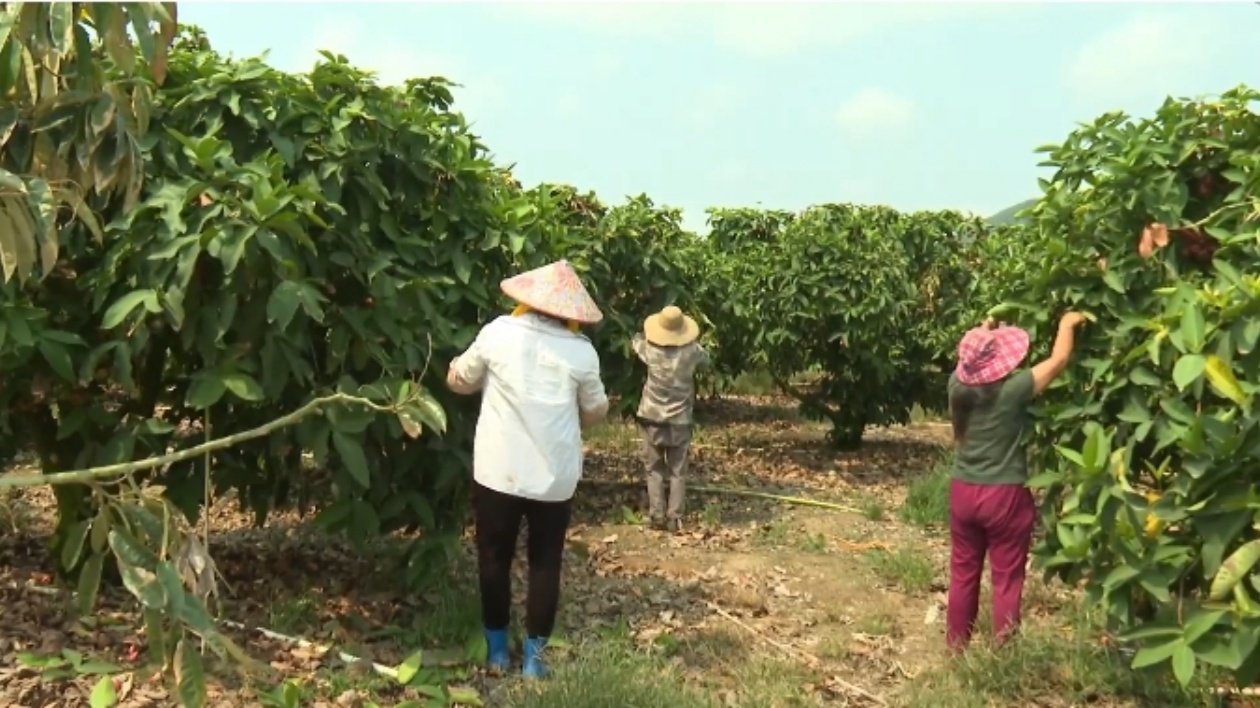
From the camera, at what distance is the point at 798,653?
5105mm

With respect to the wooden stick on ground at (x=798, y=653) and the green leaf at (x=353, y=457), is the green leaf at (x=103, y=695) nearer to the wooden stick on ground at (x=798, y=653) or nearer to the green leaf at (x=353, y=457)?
the green leaf at (x=353, y=457)

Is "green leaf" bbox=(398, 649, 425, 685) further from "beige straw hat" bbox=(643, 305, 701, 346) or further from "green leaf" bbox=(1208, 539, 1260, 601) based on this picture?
"beige straw hat" bbox=(643, 305, 701, 346)

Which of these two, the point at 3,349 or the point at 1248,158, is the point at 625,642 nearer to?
the point at 3,349

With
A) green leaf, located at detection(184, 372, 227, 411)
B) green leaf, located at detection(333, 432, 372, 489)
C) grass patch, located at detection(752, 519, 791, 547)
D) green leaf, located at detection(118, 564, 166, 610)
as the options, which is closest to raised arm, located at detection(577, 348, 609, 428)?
Answer: green leaf, located at detection(333, 432, 372, 489)

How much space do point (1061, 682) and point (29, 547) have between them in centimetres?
468

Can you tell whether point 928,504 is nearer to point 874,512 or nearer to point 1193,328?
point 874,512

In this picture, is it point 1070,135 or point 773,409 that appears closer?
point 1070,135

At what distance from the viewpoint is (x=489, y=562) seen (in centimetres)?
454

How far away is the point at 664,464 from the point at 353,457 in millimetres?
4059

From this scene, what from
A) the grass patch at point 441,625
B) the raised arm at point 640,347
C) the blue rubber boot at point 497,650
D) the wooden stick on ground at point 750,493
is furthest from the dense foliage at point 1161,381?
the wooden stick on ground at point 750,493

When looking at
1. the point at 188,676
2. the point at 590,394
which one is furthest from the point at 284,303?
the point at 188,676

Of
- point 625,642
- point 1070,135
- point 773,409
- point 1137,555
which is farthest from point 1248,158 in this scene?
point 773,409

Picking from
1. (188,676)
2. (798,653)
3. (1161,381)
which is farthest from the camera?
(798,653)

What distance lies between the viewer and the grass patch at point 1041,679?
429 cm
